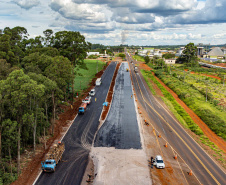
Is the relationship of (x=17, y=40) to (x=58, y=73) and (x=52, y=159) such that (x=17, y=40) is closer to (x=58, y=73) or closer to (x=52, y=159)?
(x=58, y=73)

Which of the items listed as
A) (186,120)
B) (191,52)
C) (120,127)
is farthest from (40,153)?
(191,52)

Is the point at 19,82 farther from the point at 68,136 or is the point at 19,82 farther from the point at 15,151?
the point at 68,136

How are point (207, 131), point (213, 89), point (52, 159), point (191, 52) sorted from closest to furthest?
point (52, 159) < point (207, 131) < point (213, 89) < point (191, 52)

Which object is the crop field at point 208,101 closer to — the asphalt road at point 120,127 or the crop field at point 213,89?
the crop field at point 213,89

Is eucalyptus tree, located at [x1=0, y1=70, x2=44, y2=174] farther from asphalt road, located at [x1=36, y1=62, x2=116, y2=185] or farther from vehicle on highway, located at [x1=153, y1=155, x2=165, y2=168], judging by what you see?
vehicle on highway, located at [x1=153, y1=155, x2=165, y2=168]

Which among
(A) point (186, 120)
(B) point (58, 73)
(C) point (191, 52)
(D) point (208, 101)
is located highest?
(C) point (191, 52)

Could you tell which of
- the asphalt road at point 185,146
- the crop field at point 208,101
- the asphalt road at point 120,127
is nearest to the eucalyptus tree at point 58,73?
the asphalt road at point 120,127

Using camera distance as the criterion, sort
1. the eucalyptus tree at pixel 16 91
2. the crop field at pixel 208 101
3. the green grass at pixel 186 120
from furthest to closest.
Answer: the crop field at pixel 208 101 < the green grass at pixel 186 120 < the eucalyptus tree at pixel 16 91

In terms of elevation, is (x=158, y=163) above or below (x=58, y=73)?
below

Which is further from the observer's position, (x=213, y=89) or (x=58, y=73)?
(x=213, y=89)
